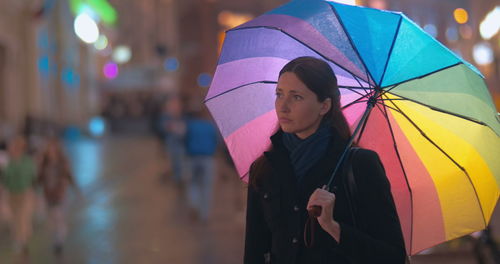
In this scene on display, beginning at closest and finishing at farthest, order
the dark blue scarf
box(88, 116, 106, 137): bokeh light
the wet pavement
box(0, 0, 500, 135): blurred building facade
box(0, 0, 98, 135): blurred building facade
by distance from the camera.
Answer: the dark blue scarf
the wet pavement
box(0, 0, 500, 135): blurred building facade
box(0, 0, 98, 135): blurred building facade
box(88, 116, 106, 137): bokeh light

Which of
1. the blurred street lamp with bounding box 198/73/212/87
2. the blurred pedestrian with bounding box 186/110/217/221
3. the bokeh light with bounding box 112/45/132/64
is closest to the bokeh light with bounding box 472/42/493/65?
the blurred pedestrian with bounding box 186/110/217/221

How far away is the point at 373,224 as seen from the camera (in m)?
2.18

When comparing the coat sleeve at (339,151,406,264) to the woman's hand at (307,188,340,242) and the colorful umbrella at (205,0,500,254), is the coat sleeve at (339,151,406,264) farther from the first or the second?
the colorful umbrella at (205,0,500,254)

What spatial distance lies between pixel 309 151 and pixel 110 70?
189 feet

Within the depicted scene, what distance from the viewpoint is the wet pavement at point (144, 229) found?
23.8 feet

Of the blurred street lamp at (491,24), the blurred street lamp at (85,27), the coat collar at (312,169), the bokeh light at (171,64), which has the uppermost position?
the bokeh light at (171,64)

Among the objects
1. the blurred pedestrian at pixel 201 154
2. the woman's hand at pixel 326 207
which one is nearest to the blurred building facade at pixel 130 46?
the blurred pedestrian at pixel 201 154

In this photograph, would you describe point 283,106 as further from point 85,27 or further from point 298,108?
point 85,27

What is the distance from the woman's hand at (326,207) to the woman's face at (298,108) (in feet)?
0.93

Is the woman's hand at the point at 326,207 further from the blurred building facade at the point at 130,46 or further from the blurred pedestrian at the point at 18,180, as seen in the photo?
the blurred pedestrian at the point at 18,180

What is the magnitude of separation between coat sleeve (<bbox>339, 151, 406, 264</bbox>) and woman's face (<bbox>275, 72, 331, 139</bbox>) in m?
0.22

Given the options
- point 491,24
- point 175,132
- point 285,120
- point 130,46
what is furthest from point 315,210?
point 130,46

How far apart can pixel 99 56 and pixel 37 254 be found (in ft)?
158

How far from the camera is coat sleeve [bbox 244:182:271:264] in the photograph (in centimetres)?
238
